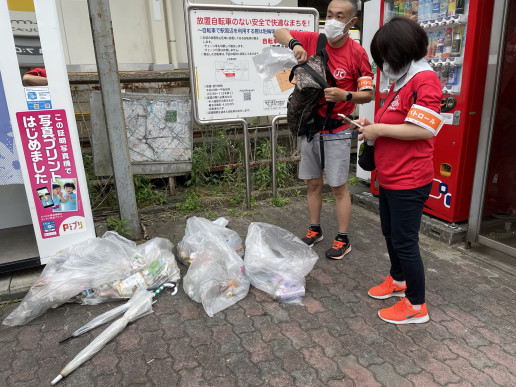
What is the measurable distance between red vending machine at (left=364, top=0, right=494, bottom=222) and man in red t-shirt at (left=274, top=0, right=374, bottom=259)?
18.5 inches

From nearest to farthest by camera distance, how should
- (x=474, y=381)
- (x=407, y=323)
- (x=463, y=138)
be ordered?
(x=474, y=381), (x=407, y=323), (x=463, y=138)

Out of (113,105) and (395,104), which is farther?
(113,105)

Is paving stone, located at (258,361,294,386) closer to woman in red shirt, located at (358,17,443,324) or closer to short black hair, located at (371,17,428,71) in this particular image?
woman in red shirt, located at (358,17,443,324)

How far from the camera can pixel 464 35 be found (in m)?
3.13

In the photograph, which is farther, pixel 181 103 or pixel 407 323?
pixel 181 103

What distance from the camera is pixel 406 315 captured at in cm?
236

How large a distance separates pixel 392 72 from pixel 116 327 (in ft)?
7.22

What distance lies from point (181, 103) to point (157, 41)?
9.98 feet

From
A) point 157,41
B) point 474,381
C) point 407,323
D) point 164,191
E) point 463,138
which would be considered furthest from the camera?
point 157,41

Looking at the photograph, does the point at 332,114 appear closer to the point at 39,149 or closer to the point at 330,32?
the point at 330,32

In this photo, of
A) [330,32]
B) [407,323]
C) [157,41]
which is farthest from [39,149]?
[157,41]

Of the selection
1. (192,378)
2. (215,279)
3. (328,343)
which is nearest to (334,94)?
(215,279)

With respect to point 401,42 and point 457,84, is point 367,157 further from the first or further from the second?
point 457,84

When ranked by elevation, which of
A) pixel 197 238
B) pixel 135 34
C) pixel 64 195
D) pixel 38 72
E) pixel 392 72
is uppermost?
pixel 135 34
